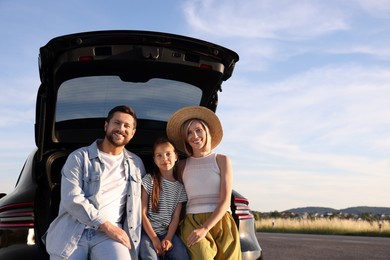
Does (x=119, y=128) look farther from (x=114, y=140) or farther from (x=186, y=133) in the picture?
(x=186, y=133)

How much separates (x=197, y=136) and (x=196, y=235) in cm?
78

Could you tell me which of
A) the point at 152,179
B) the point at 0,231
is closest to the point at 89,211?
the point at 152,179

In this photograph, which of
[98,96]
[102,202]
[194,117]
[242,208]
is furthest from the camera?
[98,96]

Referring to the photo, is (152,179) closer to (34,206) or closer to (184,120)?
(184,120)

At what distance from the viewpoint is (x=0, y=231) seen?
4312mm

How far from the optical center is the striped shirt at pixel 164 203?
4.29 metres

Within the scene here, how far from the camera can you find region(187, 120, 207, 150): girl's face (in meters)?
4.44

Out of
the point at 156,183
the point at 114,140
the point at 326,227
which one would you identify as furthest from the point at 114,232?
the point at 326,227

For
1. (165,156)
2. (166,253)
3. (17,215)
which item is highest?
(165,156)

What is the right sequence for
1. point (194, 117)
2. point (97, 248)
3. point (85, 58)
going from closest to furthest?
point (97, 248), point (85, 58), point (194, 117)

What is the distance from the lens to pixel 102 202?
4.07m

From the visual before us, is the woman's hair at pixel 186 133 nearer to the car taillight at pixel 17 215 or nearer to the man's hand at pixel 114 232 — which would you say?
the man's hand at pixel 114 232

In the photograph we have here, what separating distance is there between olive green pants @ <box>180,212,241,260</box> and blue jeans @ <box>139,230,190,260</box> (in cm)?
5

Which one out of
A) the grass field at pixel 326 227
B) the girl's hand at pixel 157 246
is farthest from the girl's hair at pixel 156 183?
the grass field at pixel 326 227
